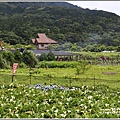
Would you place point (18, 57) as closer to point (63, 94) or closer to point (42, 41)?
point (42, 41)

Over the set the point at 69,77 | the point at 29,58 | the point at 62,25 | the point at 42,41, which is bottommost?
the point at 69,77

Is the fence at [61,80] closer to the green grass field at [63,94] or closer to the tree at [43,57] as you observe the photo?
the green grass field at [63,94]

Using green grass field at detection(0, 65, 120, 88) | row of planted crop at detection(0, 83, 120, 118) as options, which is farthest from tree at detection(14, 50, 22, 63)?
row of planted crop at detection(0, 83, 120, 118)

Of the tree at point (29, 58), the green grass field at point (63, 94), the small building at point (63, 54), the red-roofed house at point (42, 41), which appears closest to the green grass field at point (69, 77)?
the green grass field at point (63, 94)

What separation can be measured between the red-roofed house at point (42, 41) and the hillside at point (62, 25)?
0.07m

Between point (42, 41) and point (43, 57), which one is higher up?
point (42, 41)

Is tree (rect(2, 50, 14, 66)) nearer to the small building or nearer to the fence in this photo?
the fence

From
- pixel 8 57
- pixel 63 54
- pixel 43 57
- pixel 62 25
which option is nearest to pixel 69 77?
pixel 63 54

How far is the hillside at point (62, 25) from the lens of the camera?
5668mm

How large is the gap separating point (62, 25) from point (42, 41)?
0.44 m

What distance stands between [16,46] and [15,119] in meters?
2.00

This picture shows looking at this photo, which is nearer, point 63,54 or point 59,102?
point 59,102

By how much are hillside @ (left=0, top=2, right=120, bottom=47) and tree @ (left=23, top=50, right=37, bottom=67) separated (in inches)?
7.8

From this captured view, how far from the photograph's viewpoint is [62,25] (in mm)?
5773
